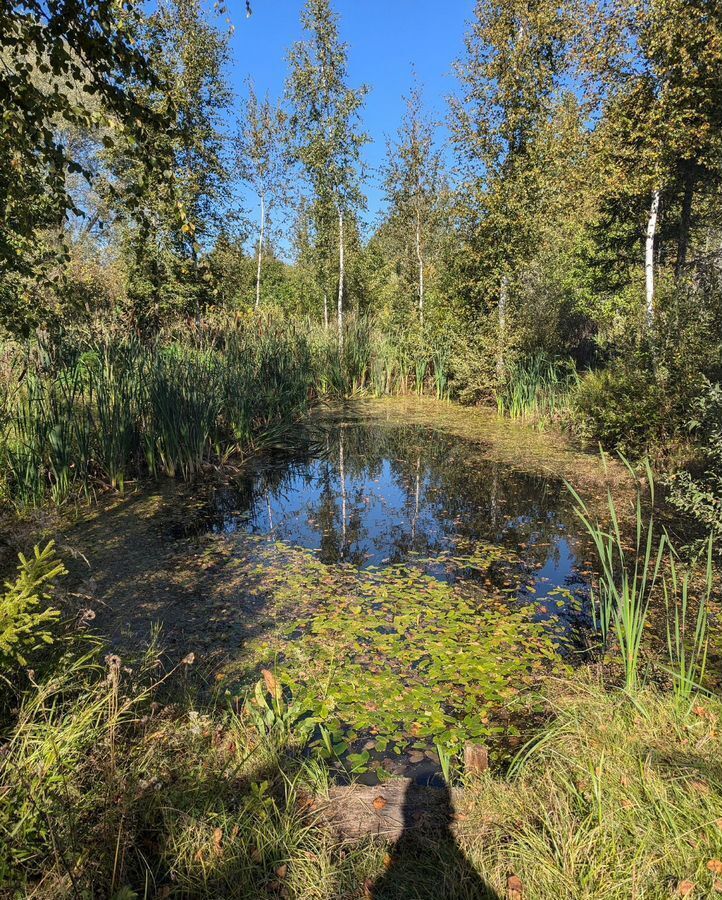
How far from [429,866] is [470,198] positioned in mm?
10658

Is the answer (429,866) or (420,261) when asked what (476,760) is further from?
(420,261)

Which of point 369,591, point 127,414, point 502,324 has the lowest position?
point 369,591

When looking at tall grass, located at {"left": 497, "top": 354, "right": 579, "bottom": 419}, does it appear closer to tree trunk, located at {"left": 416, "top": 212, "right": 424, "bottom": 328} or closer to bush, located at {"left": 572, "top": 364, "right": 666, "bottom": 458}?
bush, located at {"left": 572, "top": 364, "right": 666, "bottom": 458}

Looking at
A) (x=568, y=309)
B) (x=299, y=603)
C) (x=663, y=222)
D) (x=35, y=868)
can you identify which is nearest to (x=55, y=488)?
(x=299, y=603)

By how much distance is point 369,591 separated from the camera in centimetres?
343

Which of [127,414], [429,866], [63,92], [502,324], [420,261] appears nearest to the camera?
[429,866]

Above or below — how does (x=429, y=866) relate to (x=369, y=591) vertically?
above

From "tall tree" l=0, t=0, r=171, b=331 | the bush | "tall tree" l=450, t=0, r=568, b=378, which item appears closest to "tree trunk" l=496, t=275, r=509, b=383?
"tall tree" l=450, t=0, r=568, b=378

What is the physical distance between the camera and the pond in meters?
2.29

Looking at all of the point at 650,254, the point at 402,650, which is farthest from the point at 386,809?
the point at 650,254

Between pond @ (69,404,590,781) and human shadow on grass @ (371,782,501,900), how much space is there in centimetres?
31

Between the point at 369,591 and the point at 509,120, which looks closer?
the point at 369,591

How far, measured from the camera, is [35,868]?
4.10ft

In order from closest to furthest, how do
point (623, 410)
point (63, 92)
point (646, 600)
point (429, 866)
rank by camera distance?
point (429, 866) → point (63, 92) → point (646, 600) → point (623, 410)
